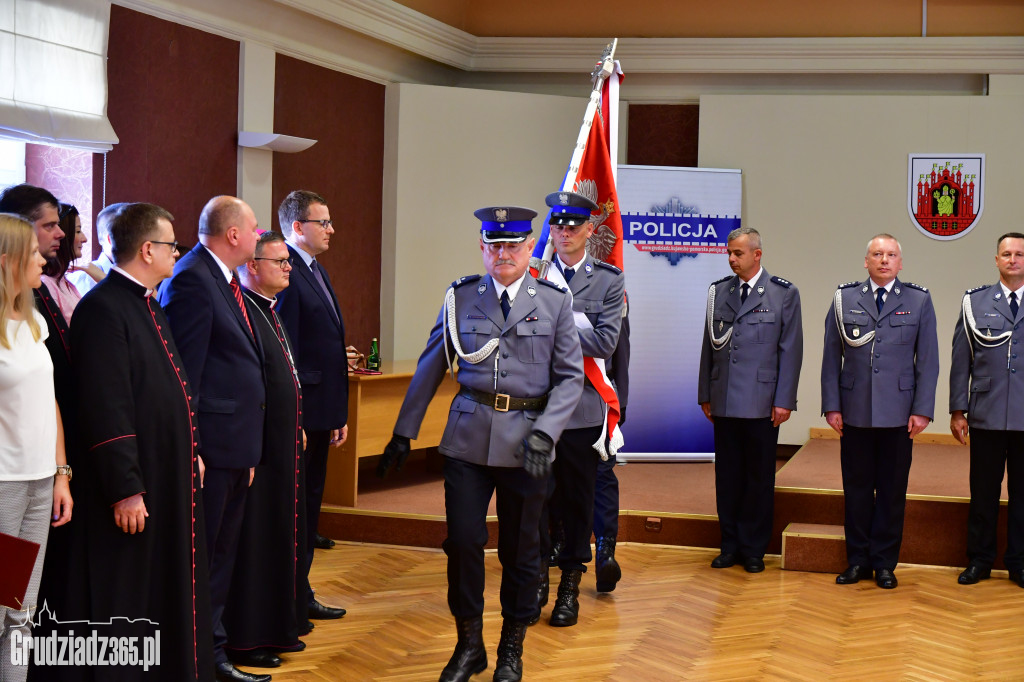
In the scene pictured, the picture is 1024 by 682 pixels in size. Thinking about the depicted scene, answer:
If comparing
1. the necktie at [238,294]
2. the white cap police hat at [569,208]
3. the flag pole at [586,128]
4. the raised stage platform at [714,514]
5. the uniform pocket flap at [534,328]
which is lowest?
the raised stage platform at [714,514]

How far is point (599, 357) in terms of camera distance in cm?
429

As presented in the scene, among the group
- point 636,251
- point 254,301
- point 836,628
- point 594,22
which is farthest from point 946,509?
point 594,22

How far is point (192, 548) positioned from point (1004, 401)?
3.93 metres

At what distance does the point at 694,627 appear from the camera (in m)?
4.39

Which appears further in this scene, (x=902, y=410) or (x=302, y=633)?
(x=902, y=410)

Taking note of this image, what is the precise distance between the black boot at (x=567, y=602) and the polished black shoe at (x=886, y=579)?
1.62 m


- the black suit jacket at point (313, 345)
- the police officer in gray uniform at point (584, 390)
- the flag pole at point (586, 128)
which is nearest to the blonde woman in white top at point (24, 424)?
the black suit jacket at point (313, 345)

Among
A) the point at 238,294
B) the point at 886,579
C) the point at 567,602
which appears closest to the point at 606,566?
the point at 567,602

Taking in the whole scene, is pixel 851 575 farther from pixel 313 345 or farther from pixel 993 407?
pixel 313 345

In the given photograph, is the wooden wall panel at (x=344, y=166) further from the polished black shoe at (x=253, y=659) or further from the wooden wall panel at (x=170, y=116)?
the polished black shoe at (x=253, y=659)

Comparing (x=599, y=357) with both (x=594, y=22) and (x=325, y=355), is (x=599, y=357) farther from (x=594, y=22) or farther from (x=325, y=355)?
(x=594, y=22)

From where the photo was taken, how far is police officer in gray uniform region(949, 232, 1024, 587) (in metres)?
5.11

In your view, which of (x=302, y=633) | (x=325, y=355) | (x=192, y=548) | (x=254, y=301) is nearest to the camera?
(x=192, y=548)

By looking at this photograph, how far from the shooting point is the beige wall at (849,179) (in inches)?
298
